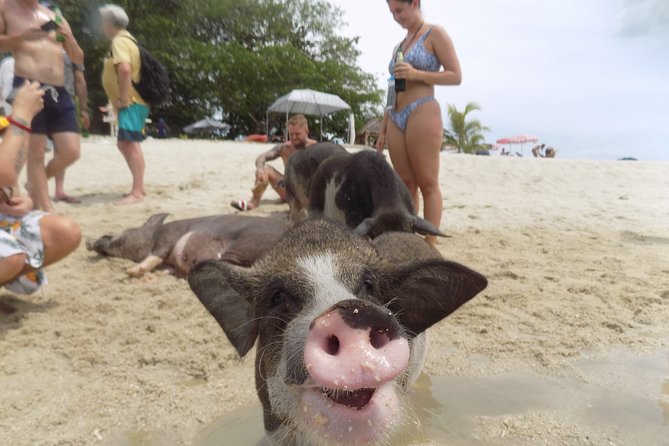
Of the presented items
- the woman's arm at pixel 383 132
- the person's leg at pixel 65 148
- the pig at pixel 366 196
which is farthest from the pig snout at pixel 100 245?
the woman's arm at pixel 383 132

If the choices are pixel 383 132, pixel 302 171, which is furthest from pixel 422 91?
pixel 302 171

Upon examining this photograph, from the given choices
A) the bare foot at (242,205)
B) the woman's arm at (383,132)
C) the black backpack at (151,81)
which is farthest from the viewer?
the bare foot at (242,205)

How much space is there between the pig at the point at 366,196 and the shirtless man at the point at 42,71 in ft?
9.25

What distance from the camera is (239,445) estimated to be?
239cm

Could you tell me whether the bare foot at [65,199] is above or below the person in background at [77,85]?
below

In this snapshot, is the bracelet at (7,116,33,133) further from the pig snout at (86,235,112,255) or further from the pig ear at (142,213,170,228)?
the pig ear at (142,213,170,228)

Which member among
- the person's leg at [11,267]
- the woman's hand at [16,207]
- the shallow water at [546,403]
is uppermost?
the woman's hand at [16,207]

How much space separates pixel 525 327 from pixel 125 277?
3483 mm

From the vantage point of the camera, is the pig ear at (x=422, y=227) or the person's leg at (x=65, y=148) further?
the person's leg at (x=65, y=148)

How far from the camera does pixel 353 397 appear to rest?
1613mm

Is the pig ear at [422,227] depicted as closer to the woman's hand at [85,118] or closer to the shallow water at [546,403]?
the shallow water at [546,403]

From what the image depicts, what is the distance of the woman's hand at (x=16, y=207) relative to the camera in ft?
11.2

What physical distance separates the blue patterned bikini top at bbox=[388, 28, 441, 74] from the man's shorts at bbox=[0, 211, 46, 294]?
3320 millimetres

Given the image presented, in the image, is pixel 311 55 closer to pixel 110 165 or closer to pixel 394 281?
pixel 110 165
